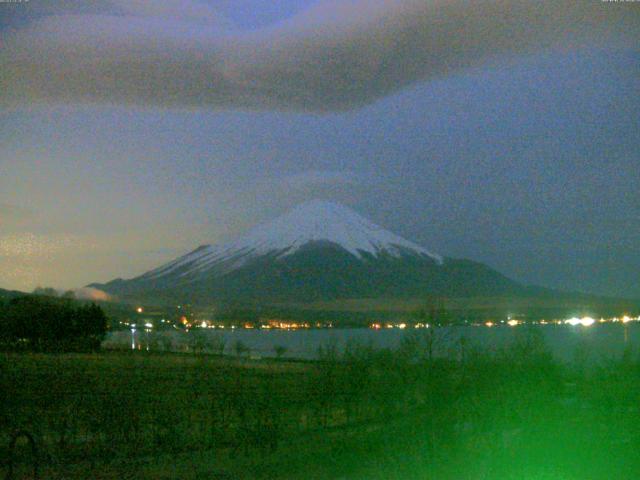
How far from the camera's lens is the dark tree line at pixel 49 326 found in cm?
6116

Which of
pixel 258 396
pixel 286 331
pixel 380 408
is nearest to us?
pixel 380 408

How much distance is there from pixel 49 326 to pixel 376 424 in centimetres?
4575

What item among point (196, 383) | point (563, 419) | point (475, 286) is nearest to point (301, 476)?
point (563, 419)

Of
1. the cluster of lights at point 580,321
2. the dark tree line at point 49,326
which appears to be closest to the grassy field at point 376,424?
the cluster of lights at point 580,321

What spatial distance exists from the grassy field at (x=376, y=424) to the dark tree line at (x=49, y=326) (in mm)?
32086

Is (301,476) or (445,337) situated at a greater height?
(445,337)

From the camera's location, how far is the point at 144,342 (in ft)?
224

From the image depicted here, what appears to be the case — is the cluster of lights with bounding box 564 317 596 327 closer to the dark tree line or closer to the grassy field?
the grassy field

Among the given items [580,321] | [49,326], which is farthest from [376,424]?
[49,326]

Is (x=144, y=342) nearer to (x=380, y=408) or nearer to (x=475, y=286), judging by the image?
(x=475, y=286)

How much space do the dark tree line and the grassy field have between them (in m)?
32.1

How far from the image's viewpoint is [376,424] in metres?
22.0

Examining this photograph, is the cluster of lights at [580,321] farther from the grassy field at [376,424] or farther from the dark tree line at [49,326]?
the dark tree line at [49,326]

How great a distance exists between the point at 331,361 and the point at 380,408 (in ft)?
10.4
